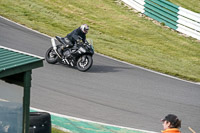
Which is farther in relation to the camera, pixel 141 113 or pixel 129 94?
pixel 129 94

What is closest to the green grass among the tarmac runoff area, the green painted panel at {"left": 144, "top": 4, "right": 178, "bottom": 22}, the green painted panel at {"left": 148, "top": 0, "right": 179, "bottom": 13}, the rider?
the green painted panel at {"left": 144, "top": 4, "right": 178, "bottom": 22}

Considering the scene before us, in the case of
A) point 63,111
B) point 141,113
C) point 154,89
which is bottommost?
point 63,111

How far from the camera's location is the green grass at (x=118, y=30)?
A: 749 inches

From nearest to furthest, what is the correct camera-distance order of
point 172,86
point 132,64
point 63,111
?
point 63,111 < point 172,86 < point 132,64

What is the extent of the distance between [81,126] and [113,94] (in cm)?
312

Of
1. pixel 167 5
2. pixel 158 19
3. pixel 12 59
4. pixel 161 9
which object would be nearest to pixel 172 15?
pixel 167 5

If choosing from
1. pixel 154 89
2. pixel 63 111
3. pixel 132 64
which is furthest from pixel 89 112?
pixel 132 64

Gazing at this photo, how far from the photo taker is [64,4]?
25.5 meters

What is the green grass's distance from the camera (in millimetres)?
19031

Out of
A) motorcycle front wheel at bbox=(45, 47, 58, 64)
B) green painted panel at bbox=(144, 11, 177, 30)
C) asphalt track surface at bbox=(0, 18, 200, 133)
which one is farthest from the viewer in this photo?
green painted panel at bbox=(144, 11, 177, 30)

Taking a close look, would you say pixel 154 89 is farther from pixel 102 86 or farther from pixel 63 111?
pixel 63 111

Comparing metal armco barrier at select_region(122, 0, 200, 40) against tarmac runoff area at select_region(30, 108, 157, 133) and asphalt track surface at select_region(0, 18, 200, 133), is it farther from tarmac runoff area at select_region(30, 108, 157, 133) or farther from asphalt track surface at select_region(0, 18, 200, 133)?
tarmac runoff area at select_region(30, 108, 157, 133)

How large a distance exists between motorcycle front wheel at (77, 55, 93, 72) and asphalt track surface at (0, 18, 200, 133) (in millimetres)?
203

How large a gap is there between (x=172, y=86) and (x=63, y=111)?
16.1 ft
